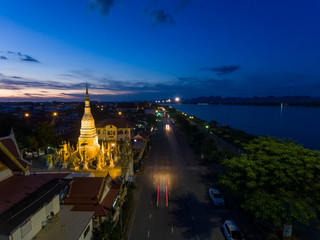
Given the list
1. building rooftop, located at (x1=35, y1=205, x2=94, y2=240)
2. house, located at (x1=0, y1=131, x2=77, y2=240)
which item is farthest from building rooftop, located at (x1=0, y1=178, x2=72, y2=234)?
building rooftop, located at (x1=35, y1=205, x2=94, y2=240)

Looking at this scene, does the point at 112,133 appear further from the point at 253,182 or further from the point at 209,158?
the point at 253,182

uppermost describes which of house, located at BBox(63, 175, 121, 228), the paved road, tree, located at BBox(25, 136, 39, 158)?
tree, located at BBox(25, 136, 39, 158)

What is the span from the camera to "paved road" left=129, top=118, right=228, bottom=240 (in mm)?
19953

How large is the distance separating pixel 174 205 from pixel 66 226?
1464cm

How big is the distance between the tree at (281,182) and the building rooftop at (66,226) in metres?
14.5

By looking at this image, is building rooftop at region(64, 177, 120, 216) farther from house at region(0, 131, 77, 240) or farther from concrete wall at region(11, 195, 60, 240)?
house at region(0, 131, 77, 240)

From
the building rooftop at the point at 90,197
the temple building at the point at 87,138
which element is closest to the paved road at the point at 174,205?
the building rooftop at the point at 90,197

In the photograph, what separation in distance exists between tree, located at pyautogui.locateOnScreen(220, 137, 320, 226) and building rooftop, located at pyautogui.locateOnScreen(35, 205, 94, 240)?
14.5 m

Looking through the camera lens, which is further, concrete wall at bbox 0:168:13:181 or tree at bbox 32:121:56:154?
tree at bbox 32:121:56:154

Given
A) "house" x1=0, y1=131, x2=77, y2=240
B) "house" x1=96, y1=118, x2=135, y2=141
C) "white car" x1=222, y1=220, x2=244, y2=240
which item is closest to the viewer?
"house" x1=0, y1=131, x2=77, y2=240

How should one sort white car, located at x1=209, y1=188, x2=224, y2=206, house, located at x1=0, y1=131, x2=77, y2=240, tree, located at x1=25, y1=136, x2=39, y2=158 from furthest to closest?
tree, located at x1=25, y1=136, x2=39, y2=158
white car, located at x1=209, y1=188, x2=224, y2=206
house, located at x1=0, y1=131, x2=77, y2=240

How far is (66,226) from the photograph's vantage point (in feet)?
45.4

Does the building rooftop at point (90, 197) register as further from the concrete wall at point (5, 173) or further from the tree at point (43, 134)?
the tree at point (43, 134)

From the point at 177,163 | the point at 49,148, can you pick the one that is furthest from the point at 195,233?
the point at 49,148
